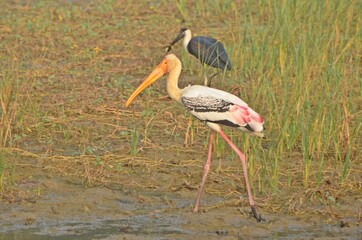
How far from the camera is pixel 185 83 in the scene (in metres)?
9.88

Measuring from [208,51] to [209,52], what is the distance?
3 cm

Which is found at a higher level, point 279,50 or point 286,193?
point 279,50

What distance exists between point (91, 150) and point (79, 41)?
3922 mm

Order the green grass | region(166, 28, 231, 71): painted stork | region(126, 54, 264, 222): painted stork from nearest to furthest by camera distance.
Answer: region(126, 54, 264, 222): painted stork, the green grass, region(166, 28, 231, 71): painted stork

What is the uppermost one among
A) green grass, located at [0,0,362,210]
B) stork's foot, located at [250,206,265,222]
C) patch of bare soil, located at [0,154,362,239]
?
green grass, located at [0,0,362,210]

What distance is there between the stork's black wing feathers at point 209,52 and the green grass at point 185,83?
0.42 feet

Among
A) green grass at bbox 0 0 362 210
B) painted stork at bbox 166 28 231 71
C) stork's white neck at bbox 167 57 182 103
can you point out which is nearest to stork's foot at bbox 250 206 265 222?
green grass at bbox 0 0 362 210

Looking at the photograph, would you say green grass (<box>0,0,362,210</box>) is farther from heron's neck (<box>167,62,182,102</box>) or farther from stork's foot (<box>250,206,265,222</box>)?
heron's neck (<box>167,62,182,102</box>)

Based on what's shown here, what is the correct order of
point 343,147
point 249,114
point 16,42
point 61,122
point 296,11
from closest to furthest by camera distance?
point 249,114
point 343,147
point 61,122
point 296,11
point 16,42

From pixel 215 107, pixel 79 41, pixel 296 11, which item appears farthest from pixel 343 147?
pixel 79 41

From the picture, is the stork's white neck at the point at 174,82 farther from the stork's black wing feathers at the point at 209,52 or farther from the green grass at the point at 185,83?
the stork's black wing feathers at the point at 209,52

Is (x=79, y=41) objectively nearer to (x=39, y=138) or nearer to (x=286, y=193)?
(x=39, y=138)

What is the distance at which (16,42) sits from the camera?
36.1ft

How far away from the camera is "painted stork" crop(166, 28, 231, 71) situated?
9.27 m
